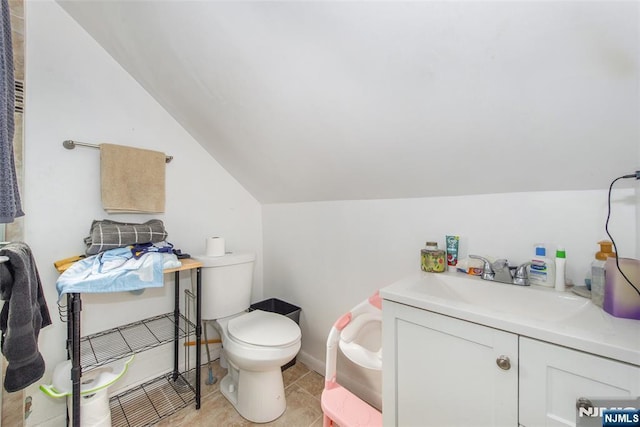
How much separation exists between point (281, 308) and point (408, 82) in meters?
1.78

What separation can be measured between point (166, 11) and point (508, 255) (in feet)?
5.94

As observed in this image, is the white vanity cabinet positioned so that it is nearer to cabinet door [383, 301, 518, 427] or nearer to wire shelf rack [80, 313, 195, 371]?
cabinet door [383, 301, 518, 427]

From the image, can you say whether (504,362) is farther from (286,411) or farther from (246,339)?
(286,411)

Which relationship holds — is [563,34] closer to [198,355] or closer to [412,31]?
[412,31]

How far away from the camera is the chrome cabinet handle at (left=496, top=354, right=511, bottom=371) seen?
671mm

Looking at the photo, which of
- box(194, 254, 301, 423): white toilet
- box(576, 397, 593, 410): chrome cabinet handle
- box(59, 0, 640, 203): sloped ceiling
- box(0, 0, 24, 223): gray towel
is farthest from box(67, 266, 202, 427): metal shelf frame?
box(576, 397, 593, 410): chrome cabinet handle

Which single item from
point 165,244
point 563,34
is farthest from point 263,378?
point 563,34

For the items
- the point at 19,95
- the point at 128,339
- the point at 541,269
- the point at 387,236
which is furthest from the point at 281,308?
the point at 19,95

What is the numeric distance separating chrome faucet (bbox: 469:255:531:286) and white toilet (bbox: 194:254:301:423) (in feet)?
3.33

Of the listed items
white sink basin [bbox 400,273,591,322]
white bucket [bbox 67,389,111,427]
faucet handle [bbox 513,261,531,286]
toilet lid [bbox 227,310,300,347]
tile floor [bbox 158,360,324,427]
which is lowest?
tile floor [bbox 158,360,324,427]

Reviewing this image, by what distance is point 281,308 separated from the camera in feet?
6.50

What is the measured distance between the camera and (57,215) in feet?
4.32

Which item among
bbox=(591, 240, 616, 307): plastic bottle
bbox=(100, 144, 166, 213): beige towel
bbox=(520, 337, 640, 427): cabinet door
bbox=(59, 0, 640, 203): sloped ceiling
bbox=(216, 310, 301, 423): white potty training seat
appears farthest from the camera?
bbox=(100, 144, 166, 213): beige towel

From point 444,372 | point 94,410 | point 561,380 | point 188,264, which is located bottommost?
point 94,410
